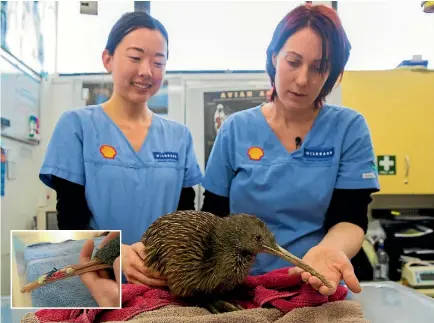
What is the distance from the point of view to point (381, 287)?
87 cm

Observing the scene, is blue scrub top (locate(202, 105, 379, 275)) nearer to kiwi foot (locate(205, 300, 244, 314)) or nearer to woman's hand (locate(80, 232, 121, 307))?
kiwi foot (locate(205, 300, 244, 314))

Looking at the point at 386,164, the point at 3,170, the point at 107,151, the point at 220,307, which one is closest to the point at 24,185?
the point at 3,170

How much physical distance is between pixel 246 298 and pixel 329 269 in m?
0.12

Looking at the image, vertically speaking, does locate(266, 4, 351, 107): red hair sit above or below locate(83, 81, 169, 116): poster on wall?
above

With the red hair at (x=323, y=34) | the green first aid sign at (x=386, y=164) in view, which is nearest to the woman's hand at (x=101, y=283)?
the red hair at (x=323, y=34)

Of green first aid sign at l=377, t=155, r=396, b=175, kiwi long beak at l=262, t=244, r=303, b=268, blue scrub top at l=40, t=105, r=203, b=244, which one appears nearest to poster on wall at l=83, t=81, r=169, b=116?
blue scrub top at l=40, t=105, r=203, b=244

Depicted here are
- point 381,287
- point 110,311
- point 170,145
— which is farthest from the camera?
point 381,287

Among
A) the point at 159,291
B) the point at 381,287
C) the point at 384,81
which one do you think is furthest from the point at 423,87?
the point at 159,291

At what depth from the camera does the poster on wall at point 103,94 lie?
2.24 ft

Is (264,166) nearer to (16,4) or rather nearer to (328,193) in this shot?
(328,193)

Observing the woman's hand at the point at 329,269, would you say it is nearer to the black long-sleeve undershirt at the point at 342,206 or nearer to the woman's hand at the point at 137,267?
the black long-sleeve undershirt at the point at 342,206

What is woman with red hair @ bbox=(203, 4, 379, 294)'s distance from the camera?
0.67 metres

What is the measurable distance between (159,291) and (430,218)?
0.48m

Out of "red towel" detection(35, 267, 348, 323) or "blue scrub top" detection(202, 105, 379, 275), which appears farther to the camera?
"blue scrub top" detection(202, 105, 379, 275)
